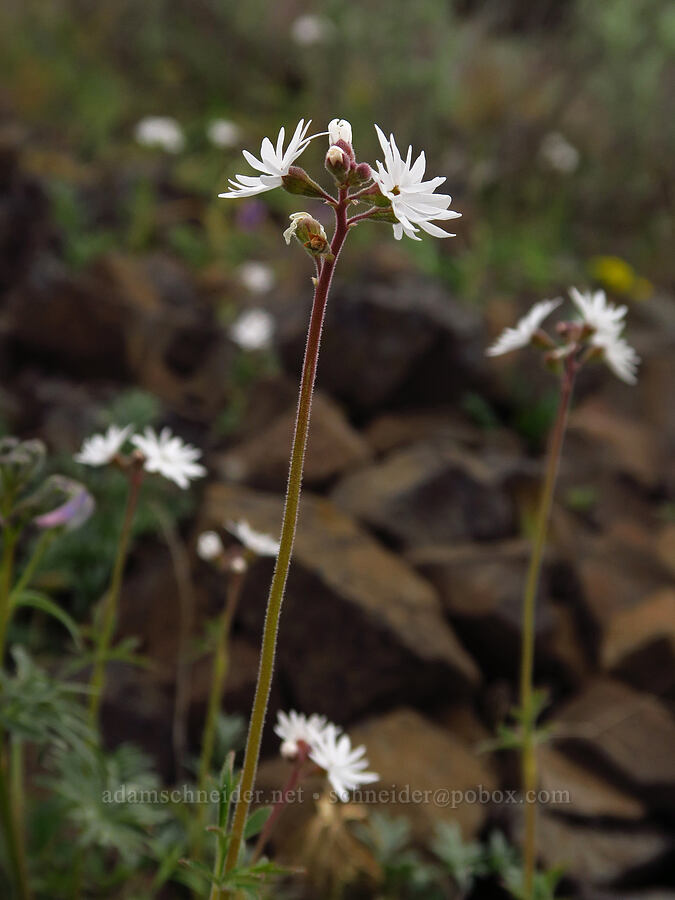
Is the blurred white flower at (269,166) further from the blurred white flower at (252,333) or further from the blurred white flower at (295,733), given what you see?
the blurred white flower at (252,333)

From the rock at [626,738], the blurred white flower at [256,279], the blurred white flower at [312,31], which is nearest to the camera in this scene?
the rock at [626,738]

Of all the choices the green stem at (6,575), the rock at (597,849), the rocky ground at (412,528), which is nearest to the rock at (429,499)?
the rocky ground at (412,528)

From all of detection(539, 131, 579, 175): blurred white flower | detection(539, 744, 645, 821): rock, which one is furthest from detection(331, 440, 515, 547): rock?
detection(539, 131, 579, 175): blurred white flower

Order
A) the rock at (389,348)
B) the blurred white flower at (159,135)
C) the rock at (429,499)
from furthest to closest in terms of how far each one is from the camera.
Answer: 1. the blurred white flower at (159,135)
2. the rock at (389,348)
3. the rock at (429,499)

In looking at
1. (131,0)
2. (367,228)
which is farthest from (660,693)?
(131,0)

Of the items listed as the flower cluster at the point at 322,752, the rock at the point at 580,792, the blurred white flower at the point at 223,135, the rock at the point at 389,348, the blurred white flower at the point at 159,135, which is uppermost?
the blurred white flower at the point at 223,135

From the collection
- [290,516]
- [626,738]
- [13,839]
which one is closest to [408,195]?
[290,516]

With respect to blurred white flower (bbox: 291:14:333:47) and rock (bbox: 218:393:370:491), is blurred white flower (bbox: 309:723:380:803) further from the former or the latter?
blurred white flower (bbox: 291:14:333:47)
